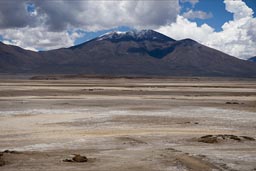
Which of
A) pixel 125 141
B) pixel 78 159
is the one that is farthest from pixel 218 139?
pixel 78 159

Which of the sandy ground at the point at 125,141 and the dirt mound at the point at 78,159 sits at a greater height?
the dirt mound at the point at 78,159

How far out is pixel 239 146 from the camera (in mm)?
18016

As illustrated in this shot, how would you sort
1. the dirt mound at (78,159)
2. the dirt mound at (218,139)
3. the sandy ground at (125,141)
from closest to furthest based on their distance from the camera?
the sandy ground at (125,141) → the dirt mound at (78,159) → the dirt mound at (218,139)

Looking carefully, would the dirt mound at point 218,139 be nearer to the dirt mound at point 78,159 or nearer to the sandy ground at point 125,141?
the sandy ground at point 125,141

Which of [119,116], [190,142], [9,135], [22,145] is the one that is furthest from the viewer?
[119,116]

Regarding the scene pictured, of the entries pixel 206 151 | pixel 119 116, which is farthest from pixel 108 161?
pixel 119 116

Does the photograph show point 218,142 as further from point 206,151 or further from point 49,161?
point 49,161

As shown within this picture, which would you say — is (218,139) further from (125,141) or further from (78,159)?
(78,159)

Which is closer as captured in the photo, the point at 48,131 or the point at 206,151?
the point at 206,151

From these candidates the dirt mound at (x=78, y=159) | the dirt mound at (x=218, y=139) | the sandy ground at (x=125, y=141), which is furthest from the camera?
the dirt mound at (x=218, y=139)

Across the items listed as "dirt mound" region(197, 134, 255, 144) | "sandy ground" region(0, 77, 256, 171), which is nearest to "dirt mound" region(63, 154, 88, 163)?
"sandy ground" region(0, 77, 256, 171)

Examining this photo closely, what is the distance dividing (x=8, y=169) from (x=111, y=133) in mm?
9378

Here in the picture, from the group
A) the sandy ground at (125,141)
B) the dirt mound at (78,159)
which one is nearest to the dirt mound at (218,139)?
the sandy ground at (125,141)

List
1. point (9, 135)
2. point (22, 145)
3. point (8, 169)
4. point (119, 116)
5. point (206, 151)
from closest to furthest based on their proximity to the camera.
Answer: point (8, 169) → point (206, 151) → point (22, 145) → point (9, 135) → point (119, 116)
